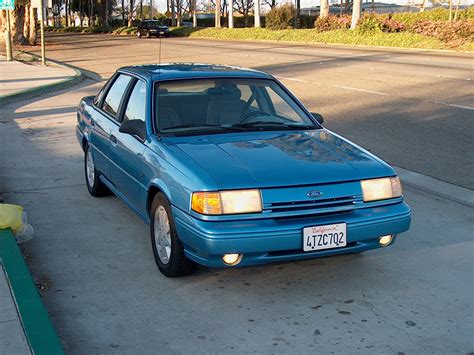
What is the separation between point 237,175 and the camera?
4535 millimetres

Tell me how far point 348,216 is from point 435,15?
37.8 m

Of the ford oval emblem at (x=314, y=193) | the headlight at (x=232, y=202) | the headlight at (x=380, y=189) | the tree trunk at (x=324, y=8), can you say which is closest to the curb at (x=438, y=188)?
the headlight at (x=380, y=189)

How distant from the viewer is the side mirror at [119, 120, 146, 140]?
5.45 meters

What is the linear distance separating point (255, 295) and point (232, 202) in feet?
2.39

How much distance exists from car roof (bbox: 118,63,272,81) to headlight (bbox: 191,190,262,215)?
175 cm

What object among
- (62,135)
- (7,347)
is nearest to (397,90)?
(62,135)

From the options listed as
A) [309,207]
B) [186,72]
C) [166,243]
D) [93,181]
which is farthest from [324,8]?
[309,207]

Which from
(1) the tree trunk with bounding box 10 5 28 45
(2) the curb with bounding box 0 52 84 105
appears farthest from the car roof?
(1) the tree trunk with bounding box 10 5 28 45

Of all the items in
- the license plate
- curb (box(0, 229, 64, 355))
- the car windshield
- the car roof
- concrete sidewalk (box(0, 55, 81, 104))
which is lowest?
curb (box(0, 229, 64, 355))

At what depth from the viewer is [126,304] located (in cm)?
458

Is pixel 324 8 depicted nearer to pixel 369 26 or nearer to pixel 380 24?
pixel 369 26

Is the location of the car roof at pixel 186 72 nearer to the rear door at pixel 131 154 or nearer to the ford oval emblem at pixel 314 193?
the rear door at pixel 131 154

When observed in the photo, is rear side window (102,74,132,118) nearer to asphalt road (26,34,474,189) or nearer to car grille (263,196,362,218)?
car grille (263,196,362,218)

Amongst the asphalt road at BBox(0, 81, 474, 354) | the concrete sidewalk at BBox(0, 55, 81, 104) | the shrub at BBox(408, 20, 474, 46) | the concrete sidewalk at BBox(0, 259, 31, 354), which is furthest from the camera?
the shrub at BBox(408, 20, 474, 46)
